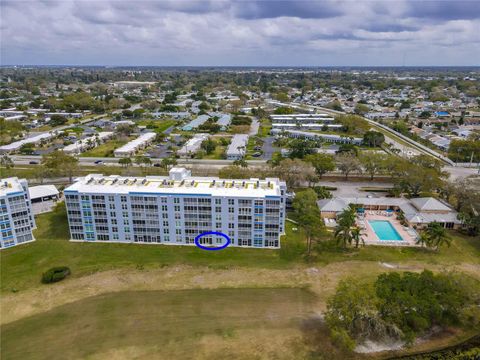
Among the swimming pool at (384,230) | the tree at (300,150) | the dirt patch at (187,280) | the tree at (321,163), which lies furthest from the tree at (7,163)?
the swimming pool at (384,230)

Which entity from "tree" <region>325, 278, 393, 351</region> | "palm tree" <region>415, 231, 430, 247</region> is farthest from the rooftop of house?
"palm tree" <region>415, 231, 430, 247</region>

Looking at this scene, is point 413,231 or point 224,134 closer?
point 413,231

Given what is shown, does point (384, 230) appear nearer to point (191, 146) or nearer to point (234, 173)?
point (234, 173)

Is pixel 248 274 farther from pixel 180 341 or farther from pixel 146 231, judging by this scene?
pixel 146 231

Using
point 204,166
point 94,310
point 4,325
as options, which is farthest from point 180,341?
point 204,166

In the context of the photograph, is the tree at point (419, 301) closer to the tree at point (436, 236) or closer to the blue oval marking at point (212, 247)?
the tree at point (436, 236)

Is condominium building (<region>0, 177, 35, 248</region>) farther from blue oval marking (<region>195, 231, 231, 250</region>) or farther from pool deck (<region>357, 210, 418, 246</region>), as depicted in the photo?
pool deck (<region>357, 210, 418, 246</region>)

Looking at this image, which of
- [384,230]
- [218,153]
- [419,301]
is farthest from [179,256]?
[218,153]
